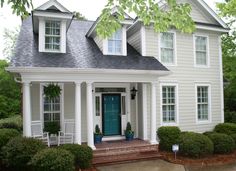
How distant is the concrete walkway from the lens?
9258 millimetres

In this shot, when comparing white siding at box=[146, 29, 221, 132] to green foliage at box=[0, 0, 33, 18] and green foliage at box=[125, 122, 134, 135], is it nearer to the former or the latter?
green foliage at box=[125, 122, 134, 135]

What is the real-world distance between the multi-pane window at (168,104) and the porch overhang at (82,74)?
157 centimetres

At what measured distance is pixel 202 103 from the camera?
13.8 meters

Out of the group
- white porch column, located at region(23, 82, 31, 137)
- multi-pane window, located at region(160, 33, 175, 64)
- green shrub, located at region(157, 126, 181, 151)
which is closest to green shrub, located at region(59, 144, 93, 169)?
white porch column, located at region(23, 82, 31, 137)

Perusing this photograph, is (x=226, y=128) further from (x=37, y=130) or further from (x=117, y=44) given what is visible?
(x=37, y=130)

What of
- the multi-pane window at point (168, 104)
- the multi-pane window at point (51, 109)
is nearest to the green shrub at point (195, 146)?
the multi-pane window at point (168, 104)

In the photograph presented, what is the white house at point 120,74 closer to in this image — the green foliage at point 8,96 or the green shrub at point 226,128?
the green shrub at point 226,128

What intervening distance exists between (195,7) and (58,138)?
9.77m

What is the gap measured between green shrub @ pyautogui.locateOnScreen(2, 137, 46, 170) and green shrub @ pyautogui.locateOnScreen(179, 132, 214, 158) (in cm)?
573

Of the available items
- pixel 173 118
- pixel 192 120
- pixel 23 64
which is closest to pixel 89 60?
pixel 23 64

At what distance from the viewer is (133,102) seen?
12984 millimetres

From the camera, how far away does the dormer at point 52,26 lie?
1112 cm

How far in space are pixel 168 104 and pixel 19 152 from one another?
23.9 ft

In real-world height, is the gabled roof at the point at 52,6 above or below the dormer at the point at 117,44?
above
